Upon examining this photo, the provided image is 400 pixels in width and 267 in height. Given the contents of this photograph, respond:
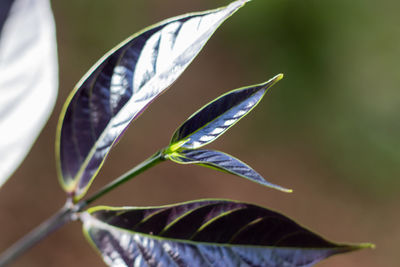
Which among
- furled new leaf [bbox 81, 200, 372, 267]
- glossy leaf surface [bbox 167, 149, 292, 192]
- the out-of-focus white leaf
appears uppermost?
the out-of-focus white leaf

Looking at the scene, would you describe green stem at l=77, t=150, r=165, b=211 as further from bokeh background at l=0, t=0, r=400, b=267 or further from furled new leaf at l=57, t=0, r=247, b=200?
bokeh background at l=0, t=0, r=400, b=267

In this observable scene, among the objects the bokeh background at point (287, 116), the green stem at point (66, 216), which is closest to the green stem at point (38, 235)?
the green stem at point (66, 216)

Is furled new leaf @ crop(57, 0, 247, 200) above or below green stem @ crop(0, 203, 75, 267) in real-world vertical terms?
above

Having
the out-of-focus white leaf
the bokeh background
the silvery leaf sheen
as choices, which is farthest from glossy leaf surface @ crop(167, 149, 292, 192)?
the bokeh background

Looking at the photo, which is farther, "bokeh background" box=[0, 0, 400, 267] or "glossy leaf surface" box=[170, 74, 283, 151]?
"bokeh background" box=[0, 0, 400, 267]

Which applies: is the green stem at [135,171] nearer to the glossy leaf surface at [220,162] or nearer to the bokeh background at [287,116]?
the glossy leaf surface at [220,162]
